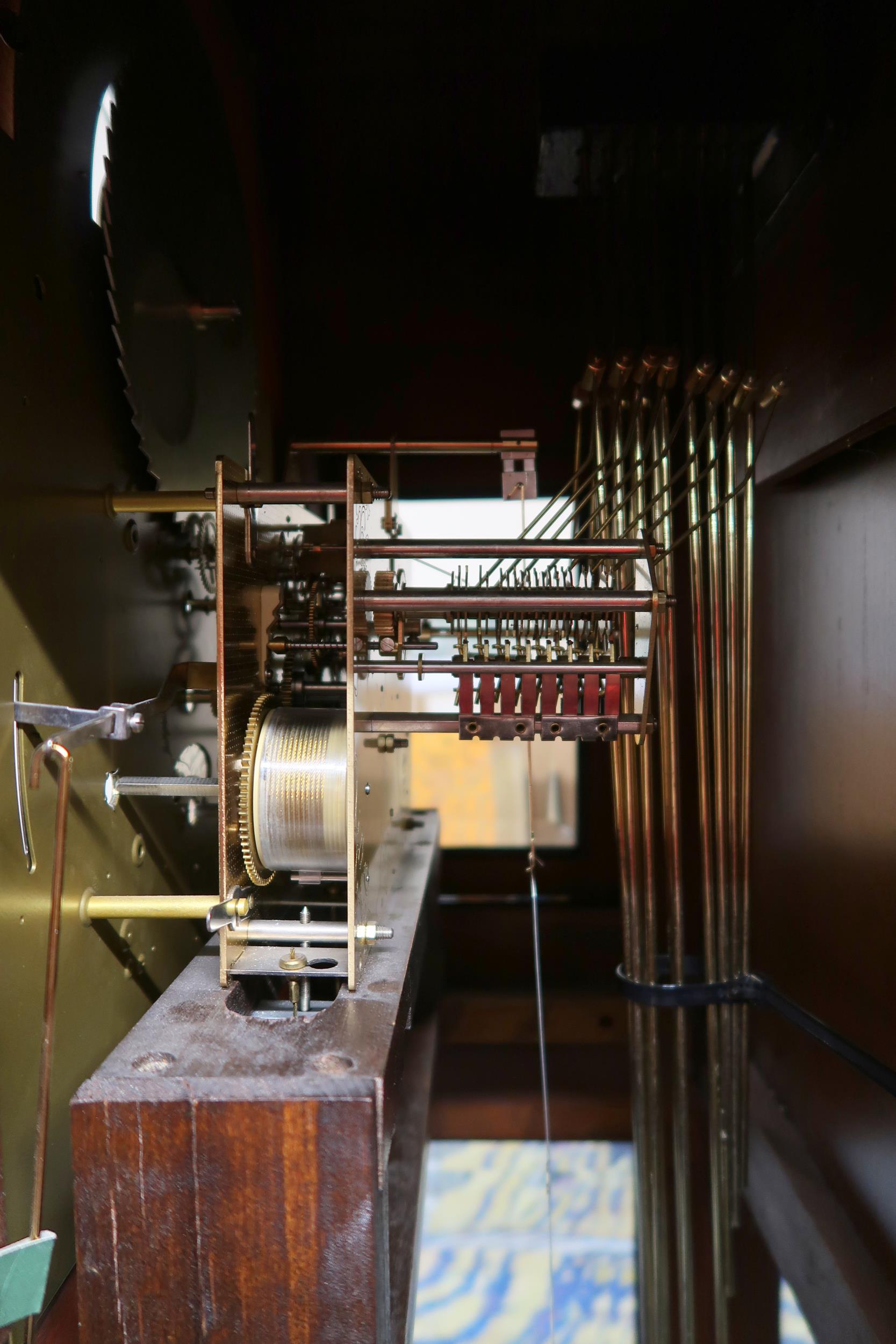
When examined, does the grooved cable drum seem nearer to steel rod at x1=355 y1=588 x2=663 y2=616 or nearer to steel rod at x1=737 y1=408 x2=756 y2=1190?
steel rod at x1=355 y1=588 x2=663 y2=616

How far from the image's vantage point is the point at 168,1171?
3.44 feet

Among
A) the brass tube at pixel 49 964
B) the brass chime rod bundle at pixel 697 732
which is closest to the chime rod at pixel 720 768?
the brass chime rod bundle at pixel 697 732

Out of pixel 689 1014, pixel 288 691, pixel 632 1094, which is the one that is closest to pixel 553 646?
pixel 288 691

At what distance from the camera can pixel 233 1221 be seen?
1049 millimetres

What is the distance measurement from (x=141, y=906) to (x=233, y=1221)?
0.50 meters

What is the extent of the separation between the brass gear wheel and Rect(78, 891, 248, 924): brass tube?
51mm

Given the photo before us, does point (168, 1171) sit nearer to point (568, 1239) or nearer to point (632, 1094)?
point (568, 1239)

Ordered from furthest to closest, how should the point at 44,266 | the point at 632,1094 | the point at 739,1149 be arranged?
the point at 632,1094 → the point at 739,1149 → the point at 44,266

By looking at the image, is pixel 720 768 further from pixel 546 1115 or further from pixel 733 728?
pixel 546 1115

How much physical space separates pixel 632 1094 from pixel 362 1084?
119cm

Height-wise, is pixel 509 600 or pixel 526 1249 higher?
pixel 509 600

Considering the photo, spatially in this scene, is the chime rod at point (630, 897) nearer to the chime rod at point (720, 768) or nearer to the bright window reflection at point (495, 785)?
the chime rod at point (720, 768)

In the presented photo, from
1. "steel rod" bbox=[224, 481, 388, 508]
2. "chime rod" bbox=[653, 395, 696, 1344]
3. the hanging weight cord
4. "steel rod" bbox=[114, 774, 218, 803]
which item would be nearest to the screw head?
"steel rod" bbox=[114, 774, 218, 803]

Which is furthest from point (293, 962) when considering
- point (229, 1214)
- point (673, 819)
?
point (673, 819)
